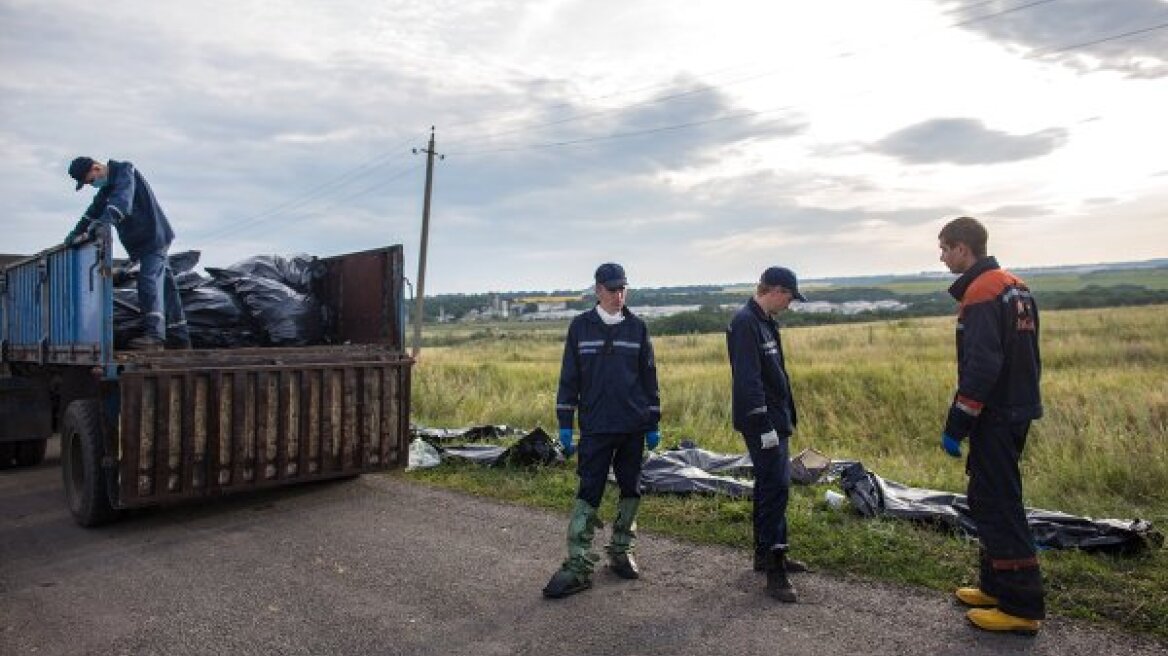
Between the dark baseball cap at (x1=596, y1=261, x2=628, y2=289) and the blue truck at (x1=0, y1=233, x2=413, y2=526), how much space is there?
9.45ft

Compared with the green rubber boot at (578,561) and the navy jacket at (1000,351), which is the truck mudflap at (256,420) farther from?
the navy jacket at (1000,351)

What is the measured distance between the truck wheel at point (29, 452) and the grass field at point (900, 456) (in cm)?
464

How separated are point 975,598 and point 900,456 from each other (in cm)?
543

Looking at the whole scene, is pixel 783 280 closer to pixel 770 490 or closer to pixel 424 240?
pixel 770 490

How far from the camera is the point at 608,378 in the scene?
15.1 ft

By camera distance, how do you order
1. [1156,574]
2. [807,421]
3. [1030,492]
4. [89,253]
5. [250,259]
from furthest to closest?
[807,421] → [250,259] → [1030,492] → [89,253] → [1156,574]

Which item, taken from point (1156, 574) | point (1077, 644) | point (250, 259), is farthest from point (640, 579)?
point (250, 259)

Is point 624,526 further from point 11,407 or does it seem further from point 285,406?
point 11,407

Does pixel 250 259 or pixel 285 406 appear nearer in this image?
pixel 285 406

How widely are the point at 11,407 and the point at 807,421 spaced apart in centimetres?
969

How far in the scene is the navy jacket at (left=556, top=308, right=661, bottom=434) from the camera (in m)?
4.57

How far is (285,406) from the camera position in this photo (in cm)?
638

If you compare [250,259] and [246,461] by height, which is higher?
[250,259]

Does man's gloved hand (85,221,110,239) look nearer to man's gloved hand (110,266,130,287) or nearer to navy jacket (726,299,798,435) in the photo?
man's gloved hand (110,266,130,287)
